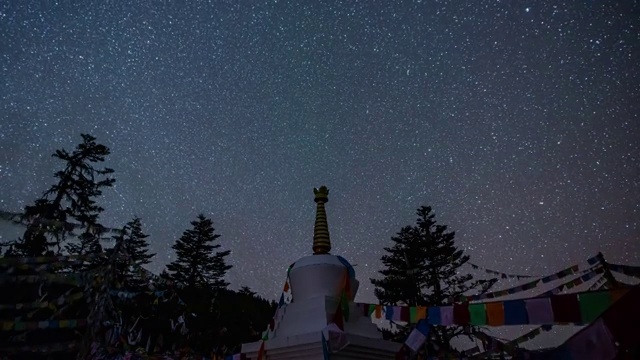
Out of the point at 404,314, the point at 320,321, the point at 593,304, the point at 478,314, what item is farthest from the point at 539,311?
the point at 320,321

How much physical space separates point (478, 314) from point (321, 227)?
497 cm

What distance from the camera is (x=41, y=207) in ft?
83.1

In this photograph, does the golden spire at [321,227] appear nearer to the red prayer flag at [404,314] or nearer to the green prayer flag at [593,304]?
the red prayer flag at [404,314]

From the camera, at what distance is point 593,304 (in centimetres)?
350

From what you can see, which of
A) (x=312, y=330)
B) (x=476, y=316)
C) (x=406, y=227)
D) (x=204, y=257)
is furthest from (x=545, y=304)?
(x=204, y=257)

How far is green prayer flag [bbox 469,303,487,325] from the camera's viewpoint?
4641 mm

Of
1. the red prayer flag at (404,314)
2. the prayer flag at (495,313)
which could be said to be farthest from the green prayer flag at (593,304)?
the red prayer flag at (404,314)

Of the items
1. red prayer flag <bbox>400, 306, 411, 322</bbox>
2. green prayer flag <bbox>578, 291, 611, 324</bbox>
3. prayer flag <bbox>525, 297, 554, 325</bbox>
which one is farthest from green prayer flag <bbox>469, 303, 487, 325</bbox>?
red prayer flag <bbox>400, 306, 411, 322</bbox>

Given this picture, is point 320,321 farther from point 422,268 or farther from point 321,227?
point 422,268

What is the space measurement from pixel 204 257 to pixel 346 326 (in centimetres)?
3793

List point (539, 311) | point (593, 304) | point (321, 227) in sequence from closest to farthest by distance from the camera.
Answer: point (593, 304) → point (539, 311) → point (321, 227)

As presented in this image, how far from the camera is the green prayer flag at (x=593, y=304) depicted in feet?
11.3

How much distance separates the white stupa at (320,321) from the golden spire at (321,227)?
2 cm

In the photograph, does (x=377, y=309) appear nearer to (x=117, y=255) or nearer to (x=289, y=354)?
(x=289, y=354)
